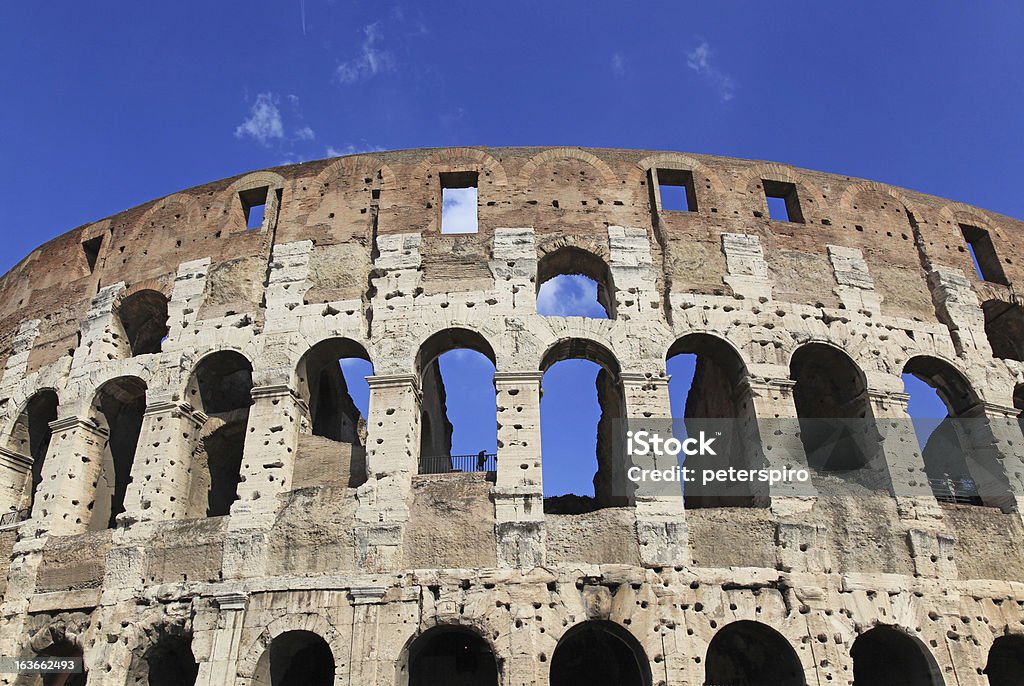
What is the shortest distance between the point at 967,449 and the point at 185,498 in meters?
11.5

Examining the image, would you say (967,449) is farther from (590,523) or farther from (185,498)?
(185,498)

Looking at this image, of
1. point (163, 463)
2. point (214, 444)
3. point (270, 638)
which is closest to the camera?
point (270, 638)

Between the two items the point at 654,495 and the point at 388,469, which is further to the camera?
the point at 388,469

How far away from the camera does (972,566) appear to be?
10703 millimetres

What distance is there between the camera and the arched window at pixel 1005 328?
1376 centimetres

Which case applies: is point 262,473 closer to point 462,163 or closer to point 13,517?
point 13,517

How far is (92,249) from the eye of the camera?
49.7ft

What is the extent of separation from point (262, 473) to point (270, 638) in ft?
7.19

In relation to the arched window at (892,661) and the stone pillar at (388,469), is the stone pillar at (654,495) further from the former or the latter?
the stone pillar at (388,469)

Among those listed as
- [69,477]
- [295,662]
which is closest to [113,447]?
[69,477]

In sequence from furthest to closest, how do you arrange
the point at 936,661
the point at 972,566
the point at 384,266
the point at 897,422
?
the point at 384,266, the point at 897,422, the point at 972,566, the point at 936,661

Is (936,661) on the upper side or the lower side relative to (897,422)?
lower

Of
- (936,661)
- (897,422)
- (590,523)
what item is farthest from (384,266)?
(936,661)

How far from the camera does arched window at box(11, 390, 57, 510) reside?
13391mm
